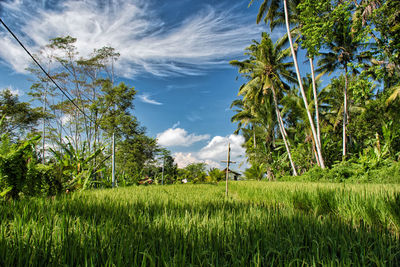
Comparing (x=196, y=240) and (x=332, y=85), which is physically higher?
(x=332, y=85)

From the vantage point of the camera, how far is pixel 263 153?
57.6 feet

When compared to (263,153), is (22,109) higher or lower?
higher

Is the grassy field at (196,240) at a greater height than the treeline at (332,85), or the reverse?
the treeline at (332,85)

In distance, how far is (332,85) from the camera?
16156 mm

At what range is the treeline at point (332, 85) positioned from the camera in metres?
8.14

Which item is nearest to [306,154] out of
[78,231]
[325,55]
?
[325,55]

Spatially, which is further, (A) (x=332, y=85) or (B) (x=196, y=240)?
(A) (x=332, y=85)

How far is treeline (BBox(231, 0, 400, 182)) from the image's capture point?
8141 mm

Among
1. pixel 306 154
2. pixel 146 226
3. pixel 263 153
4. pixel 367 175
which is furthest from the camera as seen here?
pixel 263 153

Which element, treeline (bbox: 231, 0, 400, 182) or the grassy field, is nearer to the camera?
the grassy field

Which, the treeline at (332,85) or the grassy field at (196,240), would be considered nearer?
the grassy field at (196,240)

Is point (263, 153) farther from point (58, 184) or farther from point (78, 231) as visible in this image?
point (78, 231)

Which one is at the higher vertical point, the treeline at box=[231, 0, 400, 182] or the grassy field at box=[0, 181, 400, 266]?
the treeline at box=[231, 0, 400, 182]

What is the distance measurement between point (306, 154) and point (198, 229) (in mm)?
14798
